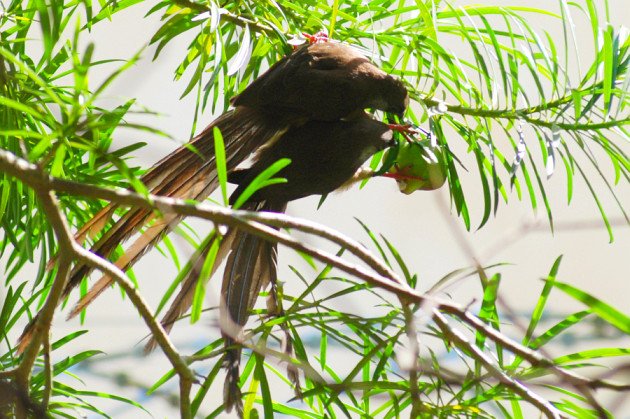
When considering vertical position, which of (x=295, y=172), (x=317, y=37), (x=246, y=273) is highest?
(x=317, y=37)

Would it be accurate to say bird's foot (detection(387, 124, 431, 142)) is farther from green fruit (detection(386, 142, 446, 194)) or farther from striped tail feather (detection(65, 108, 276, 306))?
striped tail feather (detection(65, 108, 276, 306))

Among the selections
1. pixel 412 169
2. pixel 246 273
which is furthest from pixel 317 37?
pixel 246 273

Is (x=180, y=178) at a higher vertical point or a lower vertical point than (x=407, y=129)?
lower

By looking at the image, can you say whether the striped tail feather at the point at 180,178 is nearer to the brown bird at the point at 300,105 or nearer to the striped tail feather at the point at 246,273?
the brown bird at the point at 300,105

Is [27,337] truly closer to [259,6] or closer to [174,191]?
[174,191]

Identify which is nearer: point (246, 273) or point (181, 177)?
point (181, 177)

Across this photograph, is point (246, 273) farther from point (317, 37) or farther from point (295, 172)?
point (317, 37)

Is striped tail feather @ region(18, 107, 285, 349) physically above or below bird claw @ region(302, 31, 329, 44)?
below

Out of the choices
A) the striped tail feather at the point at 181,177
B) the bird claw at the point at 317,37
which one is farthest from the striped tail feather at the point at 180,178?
the bird claw at the point at 317,37

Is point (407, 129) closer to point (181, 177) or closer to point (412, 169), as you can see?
point (412, 169)

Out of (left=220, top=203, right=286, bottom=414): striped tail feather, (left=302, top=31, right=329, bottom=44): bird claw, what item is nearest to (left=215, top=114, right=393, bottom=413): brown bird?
(left=220, top=203, right=286, bottom=414): striped tail feather

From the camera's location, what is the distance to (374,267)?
604mm

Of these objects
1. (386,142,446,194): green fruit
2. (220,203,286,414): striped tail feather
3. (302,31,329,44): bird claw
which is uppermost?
(302,31,329,44): bird claw

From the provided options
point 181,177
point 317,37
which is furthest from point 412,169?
point 181,177
